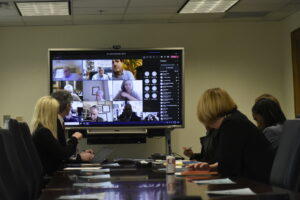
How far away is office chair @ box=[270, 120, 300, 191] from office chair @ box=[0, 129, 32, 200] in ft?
4.83

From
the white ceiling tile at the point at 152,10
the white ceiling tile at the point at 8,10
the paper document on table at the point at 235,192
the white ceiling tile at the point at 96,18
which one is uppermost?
the white ceiling tile at the point at 152,10

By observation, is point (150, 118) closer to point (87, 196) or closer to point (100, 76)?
point (100, 76)

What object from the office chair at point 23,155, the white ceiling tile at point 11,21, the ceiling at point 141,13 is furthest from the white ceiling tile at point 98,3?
the office chair at point 23,155

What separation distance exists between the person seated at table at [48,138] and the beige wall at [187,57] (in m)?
3.13

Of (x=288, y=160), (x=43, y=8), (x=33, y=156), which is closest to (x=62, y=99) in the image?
(x=33, y=156)

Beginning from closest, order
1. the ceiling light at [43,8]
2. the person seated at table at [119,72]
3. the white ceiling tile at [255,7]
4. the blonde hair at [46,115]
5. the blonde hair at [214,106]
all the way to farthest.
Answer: the blonde hair at [214,106] → the blonde hair at [46,115] → the ceiling light at [43,8] → the white ceiling tile at [255,7] → the person seated at table at [119,72]

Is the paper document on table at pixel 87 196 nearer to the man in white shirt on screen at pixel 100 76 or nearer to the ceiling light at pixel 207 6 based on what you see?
the ceiling light at pixel 207 6

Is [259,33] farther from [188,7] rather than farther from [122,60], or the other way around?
[122,60]

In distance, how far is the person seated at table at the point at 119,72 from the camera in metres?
7.01

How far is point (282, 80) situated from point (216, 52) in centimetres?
112

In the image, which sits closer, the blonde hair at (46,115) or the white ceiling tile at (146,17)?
the blonde hair at (46,115)

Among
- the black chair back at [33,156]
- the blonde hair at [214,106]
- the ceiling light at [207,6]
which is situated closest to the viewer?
the blonde hair at [214,106]

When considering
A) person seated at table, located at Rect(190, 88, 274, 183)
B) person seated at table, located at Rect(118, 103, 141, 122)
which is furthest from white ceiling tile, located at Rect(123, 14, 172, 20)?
person seated at table, located at Rect(190, 88, 274, 183)

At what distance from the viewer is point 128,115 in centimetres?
697
